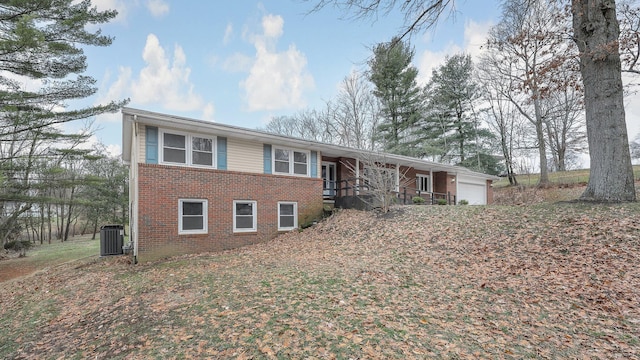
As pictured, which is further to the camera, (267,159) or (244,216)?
(267,159)

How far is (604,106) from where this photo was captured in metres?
8.07

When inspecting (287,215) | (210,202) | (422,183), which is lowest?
(287,215)

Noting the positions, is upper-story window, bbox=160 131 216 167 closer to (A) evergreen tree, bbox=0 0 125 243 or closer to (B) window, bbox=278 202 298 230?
Result: (B) window, bbox=278 202 298 230

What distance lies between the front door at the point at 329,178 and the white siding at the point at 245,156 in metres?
4.61

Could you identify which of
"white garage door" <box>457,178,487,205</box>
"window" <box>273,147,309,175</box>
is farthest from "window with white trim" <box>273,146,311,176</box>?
"white garage door" <box>457,178,487,205</box>

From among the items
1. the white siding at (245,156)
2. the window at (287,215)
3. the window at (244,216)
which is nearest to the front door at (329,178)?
the window at (287,215)

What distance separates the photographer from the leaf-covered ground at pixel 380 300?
3.75 meters

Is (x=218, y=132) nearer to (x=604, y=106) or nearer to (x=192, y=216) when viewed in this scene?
(x=192, y=216)

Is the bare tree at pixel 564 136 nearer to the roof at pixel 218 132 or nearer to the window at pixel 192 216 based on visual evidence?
the roof at pixel 218 132

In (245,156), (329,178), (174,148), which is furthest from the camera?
(329,178)

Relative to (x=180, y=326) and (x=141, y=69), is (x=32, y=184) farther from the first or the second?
(x=180, y=326)

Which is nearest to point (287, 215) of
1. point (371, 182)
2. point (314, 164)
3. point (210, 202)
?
point (314, 164)

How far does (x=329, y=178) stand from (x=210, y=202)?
7096 mm

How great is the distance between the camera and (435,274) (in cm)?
643
